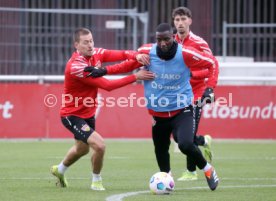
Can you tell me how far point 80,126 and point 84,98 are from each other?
40 cm

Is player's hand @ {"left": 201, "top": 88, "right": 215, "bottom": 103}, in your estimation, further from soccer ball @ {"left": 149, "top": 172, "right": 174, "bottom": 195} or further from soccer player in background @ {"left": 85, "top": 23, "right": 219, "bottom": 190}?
soccer ball @ {"left": 149, "top": 172, "right": 174, "bottom": 195}

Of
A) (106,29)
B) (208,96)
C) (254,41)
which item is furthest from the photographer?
(254,41)

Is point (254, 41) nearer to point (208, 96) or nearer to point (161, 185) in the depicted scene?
point (208, 96)

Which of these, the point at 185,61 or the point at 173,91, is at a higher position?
the point at 185,61

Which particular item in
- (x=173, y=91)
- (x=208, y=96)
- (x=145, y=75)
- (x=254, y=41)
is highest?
(x=145, y=75)

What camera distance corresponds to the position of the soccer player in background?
1222 cm

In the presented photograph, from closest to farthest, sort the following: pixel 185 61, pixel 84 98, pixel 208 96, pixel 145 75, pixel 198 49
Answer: pixel 145 75
pixel 185 61
pixel 84 98
pixel 208 96
pixel 198 49

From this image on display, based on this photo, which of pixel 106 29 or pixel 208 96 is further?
pixel 106 29

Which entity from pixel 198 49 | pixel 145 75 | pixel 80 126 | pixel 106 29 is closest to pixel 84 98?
pixel 80 126

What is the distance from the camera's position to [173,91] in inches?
486

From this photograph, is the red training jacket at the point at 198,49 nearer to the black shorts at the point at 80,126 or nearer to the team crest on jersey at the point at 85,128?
the black shorts at the point at 80,126

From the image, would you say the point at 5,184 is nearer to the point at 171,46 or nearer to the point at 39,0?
the point at 171,46

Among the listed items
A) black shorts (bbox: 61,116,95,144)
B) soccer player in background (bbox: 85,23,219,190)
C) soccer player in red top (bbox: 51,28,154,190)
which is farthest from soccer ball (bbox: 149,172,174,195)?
black shorts (bbox: 61,116,95,144)

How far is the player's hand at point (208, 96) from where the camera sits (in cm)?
1320
